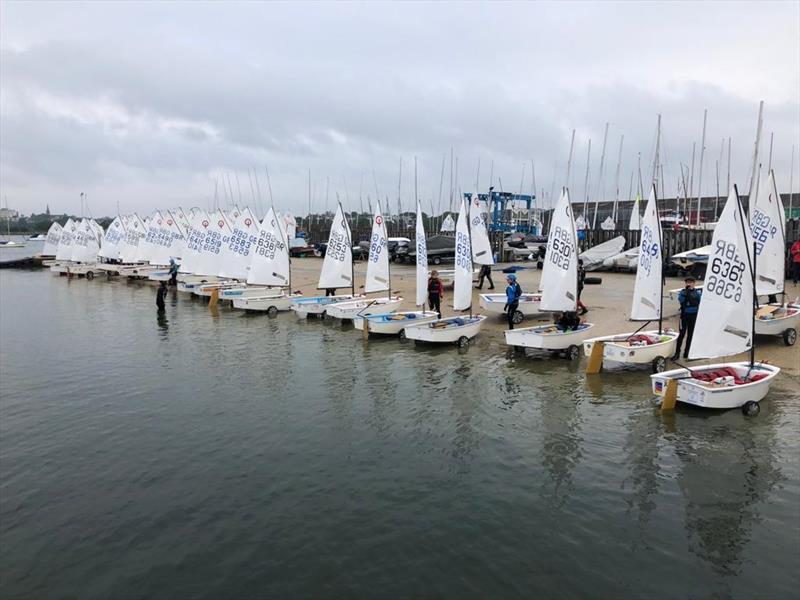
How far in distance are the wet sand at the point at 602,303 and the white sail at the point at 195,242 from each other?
239 inches

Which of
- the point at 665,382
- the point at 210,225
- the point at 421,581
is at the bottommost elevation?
the point at 421,581

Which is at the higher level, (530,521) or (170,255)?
(170,255)

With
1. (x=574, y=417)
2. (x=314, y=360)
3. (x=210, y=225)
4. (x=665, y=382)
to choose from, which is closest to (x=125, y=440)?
(x=314, y=360)

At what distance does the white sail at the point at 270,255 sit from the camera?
91.4ft

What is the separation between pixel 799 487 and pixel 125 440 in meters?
12.0

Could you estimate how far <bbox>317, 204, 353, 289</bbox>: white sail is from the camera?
25.2 metres

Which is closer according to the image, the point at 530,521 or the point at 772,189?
the point at 530,521

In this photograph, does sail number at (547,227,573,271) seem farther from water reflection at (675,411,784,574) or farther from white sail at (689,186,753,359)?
water reflection at (675,411,784,574)

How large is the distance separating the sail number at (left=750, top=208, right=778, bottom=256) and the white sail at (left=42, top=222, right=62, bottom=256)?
64.2 meters

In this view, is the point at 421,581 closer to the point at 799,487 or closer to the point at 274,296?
the point at 799,487

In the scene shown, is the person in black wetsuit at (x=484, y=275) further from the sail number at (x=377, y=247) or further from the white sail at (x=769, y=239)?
the white sail at (x=769, y=239)

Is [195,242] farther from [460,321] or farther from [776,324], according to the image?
[776,324]

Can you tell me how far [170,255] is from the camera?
41.9 meters

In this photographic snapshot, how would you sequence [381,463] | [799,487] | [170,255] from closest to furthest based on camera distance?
[799,487] → [381,463] → [170,255]
